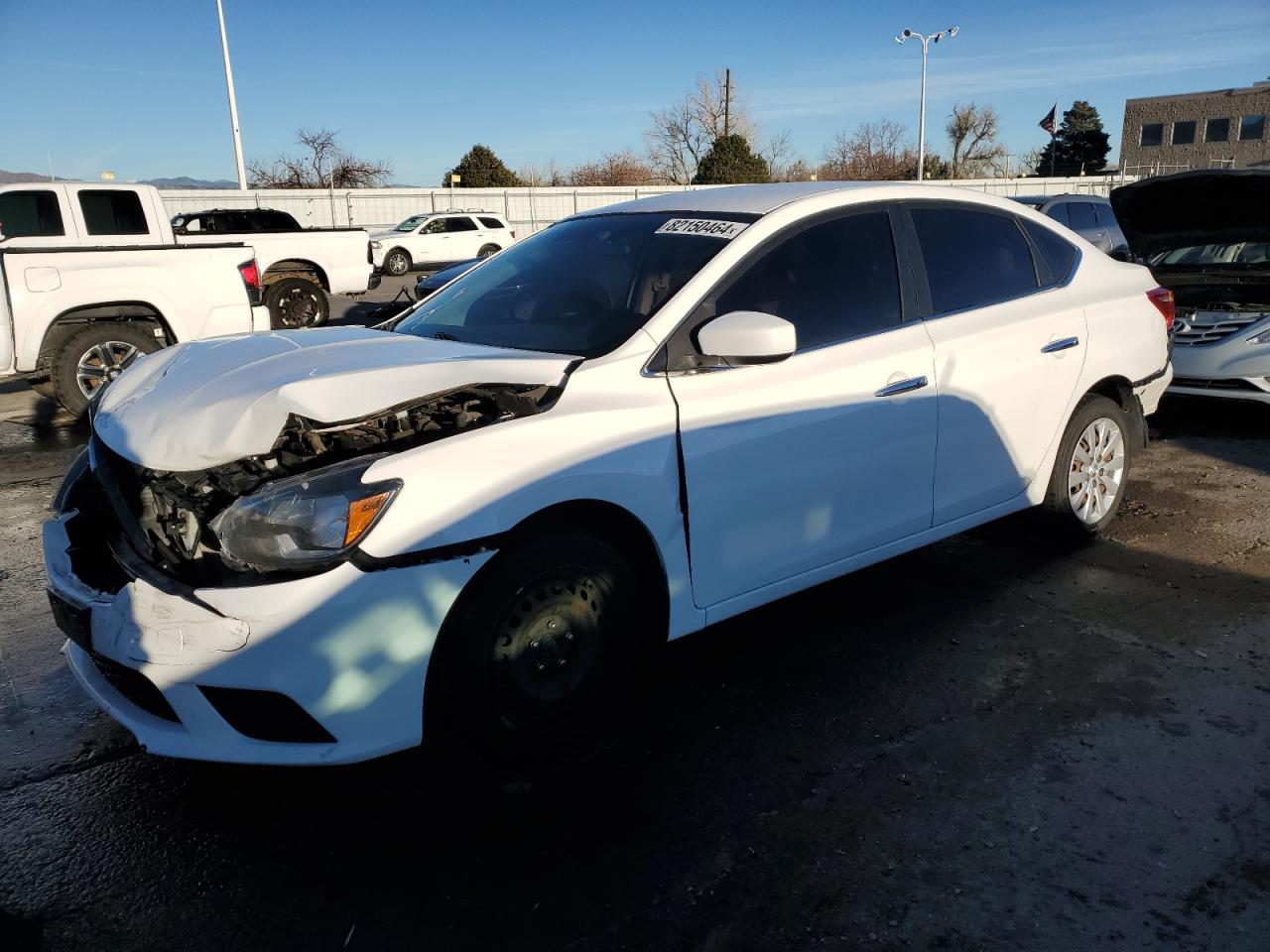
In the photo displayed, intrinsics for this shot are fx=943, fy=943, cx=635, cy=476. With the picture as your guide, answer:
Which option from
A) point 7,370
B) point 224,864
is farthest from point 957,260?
point 7,370

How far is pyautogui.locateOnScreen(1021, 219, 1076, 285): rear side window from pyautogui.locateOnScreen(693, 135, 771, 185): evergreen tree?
39.8 m

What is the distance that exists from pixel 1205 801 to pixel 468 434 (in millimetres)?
2374

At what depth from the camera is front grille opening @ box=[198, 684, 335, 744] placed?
2432mm

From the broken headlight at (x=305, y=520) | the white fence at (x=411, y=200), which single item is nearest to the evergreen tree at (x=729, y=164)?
the white fence at (x=411, y=200)

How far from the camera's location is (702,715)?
327 centimetres

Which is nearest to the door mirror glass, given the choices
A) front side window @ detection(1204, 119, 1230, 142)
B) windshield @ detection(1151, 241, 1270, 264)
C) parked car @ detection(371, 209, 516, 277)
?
windshield @ detection(1151, 241, 1270, 264)

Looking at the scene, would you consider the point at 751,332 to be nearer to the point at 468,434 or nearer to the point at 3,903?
the point at 468,434

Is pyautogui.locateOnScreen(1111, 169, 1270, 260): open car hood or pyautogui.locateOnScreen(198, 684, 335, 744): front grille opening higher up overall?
pyautogui.locateOnScreen(1111, 169, 1270, 260): open car hood

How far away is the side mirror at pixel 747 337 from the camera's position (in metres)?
3.01

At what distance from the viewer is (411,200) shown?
118 feet

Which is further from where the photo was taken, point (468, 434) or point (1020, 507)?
point (1020, 507)

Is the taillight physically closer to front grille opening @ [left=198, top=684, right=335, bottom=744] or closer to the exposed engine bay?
the exposed engine bay

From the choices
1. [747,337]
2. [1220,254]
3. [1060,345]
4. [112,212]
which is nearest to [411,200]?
[112,212]

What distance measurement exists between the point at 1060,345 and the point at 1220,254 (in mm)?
4749
